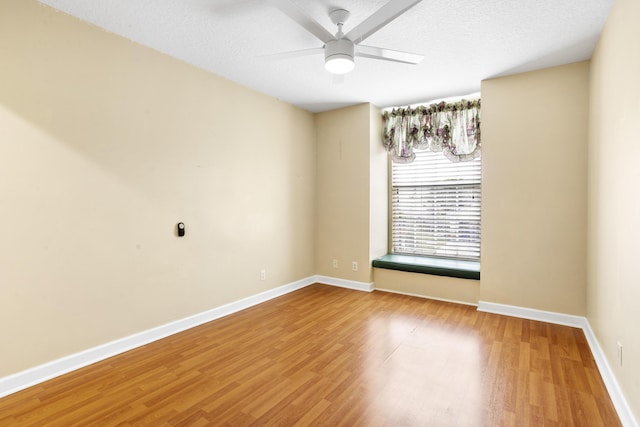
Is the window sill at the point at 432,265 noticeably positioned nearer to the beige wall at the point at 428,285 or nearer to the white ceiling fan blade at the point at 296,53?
the beige wall at the point at 428,285

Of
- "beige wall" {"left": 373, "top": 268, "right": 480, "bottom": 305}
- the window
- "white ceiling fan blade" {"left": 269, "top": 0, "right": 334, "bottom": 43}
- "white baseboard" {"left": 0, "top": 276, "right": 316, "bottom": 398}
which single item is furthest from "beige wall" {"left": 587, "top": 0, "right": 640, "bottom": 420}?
"white baseboard" {"left": 0, "top": 276, "right": 316, "bottom": 398}

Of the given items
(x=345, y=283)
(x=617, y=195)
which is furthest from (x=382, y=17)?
(x=345, y=283)

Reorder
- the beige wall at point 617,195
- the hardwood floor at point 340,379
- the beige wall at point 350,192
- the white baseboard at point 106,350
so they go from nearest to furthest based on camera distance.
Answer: the beige wall at point 617,195 → the hardwood floor at point 340,379 → the white baseboard at point 106,350 → the beige wall at point 350,192

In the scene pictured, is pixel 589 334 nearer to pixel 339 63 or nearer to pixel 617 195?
pixel 617 195

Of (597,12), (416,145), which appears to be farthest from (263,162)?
(597,12)

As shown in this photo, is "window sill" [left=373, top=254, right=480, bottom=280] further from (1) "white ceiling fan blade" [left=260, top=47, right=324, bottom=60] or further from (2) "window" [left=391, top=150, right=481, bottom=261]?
(1) "white ceiling fan blade" [left=260, top=47, right=324, bottom=60]

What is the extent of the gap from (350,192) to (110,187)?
2937 mm

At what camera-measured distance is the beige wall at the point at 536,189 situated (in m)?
3.16

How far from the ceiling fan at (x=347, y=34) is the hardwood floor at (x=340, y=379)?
7.39ft

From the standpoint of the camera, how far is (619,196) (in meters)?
2.02

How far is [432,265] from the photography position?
409cm

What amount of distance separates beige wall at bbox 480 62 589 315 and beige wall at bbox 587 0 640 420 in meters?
0.28

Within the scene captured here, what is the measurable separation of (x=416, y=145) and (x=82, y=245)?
Result: 3.88 meters

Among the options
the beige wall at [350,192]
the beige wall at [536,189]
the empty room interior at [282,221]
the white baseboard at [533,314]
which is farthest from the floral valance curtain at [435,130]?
the white baseboard at [533,314]
